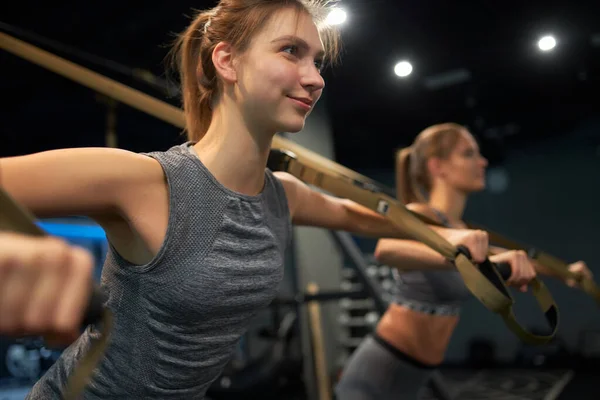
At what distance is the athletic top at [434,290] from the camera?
7.19 feet

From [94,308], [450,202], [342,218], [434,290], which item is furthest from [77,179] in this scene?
[450,202]

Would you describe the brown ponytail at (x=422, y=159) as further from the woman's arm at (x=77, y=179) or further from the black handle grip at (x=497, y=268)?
the woman's arm at (x=77, y=179)

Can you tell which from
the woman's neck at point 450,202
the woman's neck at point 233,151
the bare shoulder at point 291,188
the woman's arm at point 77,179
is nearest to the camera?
the woman's arm at point 77,179

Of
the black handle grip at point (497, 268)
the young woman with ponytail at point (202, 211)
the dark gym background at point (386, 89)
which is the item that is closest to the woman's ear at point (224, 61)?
the young woman with ponytail at point (202, 211)

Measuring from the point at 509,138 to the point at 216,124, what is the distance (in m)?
7.57

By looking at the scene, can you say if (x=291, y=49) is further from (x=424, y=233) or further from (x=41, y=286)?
(x=41, y=286)

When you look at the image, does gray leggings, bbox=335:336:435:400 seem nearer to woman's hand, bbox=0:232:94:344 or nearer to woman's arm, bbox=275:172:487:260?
woman's arm, bbox=275:172:487:260

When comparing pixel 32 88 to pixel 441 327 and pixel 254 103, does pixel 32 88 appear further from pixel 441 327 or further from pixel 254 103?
pixel 441 327

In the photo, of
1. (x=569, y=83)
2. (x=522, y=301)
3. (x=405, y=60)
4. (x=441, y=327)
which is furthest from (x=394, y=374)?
(x=522, y=301)

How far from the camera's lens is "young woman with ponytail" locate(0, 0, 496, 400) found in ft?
3.21

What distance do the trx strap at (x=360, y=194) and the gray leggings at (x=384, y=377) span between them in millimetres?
860

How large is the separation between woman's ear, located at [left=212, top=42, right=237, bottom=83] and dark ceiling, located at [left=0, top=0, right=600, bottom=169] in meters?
0.50

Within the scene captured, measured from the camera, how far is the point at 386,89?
A: 3.32 meters

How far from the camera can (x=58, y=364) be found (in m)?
1.10
